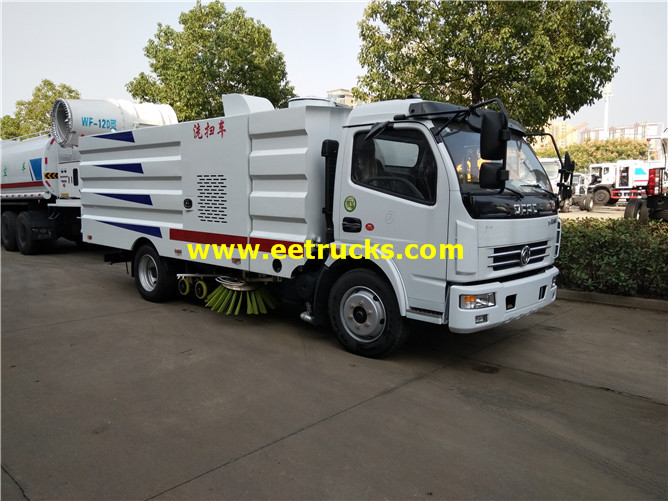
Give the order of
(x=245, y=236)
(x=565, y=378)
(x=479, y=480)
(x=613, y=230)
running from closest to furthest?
(x=479, y=480), (x=565, y=378), (x=245, y=236), (x=613, y=230)

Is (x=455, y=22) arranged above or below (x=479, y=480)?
above

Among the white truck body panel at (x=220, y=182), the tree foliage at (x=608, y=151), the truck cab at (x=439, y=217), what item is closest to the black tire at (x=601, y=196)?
the truck cab at (x=439, y=217)

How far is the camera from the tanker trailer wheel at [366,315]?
4.67 metres

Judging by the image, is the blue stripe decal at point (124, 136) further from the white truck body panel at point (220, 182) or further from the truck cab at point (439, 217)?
the truck cab at point (439, 217)

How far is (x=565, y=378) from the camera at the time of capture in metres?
4.49

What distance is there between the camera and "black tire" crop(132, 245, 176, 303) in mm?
7008

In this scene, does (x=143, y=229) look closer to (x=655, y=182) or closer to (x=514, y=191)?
(x=514, y=191)

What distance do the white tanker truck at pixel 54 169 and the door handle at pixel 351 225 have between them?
21.1 feet

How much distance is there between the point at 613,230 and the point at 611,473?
5.18m

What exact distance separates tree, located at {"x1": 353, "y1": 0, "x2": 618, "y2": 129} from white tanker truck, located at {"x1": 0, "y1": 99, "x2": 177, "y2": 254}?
517cm

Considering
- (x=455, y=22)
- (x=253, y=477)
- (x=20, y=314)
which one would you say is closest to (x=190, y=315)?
(x=20, y=314)

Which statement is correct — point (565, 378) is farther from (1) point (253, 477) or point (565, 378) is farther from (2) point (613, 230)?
(2) point (613, 230)

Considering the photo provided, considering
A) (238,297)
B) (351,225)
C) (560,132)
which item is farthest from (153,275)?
(560,132)

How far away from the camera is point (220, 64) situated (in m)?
16.9
